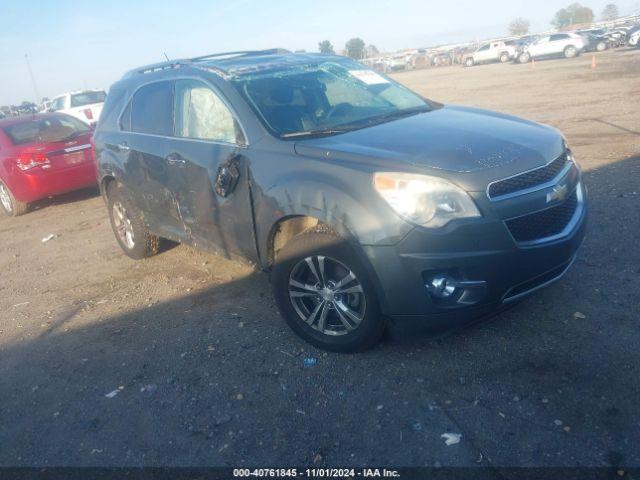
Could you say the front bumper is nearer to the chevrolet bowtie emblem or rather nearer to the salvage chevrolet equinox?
the salvage chevrolet equinox

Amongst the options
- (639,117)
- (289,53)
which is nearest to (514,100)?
(639,117)

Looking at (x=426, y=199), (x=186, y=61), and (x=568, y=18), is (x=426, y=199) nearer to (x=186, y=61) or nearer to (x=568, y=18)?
(x=186, y=61)

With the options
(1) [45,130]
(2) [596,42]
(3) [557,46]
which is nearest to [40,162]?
(1) [45,130]

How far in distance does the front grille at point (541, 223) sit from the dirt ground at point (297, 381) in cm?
71

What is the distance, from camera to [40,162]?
8.48 metres

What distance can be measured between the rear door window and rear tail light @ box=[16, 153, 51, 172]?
13.6 feet

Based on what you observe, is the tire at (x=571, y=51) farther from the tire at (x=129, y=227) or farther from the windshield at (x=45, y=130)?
the tire at (x=129, y=227)

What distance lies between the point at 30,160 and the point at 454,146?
7442 millimetres

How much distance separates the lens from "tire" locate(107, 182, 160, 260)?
18.1 ft

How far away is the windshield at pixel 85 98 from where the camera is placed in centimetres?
A: 1917

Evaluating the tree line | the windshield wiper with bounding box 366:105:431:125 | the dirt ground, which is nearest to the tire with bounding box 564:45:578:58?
the dirt ground

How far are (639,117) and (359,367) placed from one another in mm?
9491

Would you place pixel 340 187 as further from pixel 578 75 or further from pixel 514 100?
pixel 578 75

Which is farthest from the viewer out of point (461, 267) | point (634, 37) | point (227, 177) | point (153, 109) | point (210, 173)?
point (634, 37)
